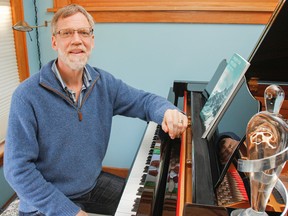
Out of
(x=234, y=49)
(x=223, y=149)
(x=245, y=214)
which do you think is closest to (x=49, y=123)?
(x=223, y=149)

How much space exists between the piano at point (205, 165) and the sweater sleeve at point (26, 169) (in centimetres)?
29

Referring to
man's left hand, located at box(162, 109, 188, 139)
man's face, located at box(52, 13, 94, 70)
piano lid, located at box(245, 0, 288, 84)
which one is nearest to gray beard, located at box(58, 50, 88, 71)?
man's face, located at box(52, 13, 94, 70)

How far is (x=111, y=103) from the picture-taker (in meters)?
1.48

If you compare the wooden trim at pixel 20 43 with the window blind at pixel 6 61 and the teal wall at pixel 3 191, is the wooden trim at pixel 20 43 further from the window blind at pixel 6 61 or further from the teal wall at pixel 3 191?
the teal wall at pixel 3 191

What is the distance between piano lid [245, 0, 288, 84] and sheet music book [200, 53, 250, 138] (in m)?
0.09

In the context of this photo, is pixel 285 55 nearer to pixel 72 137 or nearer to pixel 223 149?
pixel 223 149

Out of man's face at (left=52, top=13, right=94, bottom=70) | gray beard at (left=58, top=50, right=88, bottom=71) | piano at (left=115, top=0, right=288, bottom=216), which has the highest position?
man's face at (left=52, top=13, right=94, bottom=70)

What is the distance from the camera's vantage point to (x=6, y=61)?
2.02 metres

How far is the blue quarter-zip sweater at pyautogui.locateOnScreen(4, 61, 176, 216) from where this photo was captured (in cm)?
112

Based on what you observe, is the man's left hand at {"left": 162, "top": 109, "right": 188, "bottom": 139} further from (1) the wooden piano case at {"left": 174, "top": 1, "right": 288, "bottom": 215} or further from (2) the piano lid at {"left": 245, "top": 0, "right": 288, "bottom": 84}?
(2) the piano lid at {"left": 245, "top": 0, "right": 288, "bottom": 84}

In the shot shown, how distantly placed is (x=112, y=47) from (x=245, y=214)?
5.94ft

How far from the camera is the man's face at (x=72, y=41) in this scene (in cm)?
129

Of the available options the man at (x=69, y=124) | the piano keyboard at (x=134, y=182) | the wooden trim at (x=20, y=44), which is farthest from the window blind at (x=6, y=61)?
the piano keyboard at (x=134, y=182)

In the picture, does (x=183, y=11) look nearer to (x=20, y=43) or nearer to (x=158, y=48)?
(x=158, y=48)
